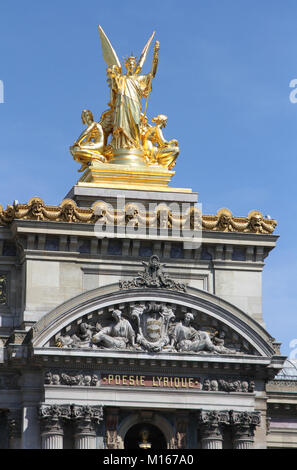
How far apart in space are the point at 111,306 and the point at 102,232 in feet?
10.8

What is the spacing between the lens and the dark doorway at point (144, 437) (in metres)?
Result: 65.7

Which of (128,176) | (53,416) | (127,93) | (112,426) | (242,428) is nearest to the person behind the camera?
(53,416)

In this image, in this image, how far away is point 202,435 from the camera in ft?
213

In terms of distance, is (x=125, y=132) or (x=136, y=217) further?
(x=125, y=132)

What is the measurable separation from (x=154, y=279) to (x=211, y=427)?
579cm

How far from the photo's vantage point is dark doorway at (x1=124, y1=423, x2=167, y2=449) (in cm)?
6569

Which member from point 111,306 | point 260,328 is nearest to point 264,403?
point 260,328

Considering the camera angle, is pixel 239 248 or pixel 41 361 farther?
pixel 239 248

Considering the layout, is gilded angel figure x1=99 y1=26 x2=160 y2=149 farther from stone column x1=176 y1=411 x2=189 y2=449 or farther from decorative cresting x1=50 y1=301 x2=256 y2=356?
stone column x1=176 y1=411 x2=189 y2=449

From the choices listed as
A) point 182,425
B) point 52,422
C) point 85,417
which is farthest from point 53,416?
point 182,425

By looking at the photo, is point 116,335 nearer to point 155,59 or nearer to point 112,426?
point 112,426

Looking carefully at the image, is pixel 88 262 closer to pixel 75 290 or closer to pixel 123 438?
pixel 75 290

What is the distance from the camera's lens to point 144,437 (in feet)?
215

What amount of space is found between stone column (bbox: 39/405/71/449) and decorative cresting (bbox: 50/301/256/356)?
140 cm
